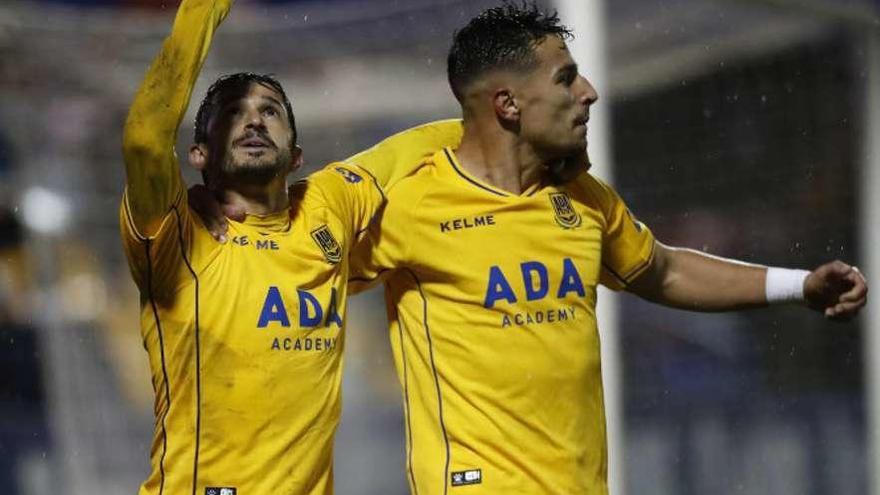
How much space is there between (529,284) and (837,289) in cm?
74

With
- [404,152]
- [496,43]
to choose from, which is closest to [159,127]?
[404,152]

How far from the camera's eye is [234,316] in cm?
297

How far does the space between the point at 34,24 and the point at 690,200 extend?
6.95 feet

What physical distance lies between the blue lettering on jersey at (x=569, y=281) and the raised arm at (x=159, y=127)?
32.4 inches

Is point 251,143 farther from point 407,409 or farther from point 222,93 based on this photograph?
point 407,409

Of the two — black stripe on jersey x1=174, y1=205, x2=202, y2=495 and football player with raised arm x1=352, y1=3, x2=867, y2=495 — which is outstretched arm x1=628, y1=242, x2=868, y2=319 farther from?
black stripe on jersey x1=174, y1=205, x2=202, y2=495

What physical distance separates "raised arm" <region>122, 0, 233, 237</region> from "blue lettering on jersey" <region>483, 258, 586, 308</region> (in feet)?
2.27

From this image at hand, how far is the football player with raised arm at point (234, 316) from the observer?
295cm

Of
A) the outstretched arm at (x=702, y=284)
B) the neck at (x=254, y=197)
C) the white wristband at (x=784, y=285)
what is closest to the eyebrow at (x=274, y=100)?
the neck at (x=254, y=197)

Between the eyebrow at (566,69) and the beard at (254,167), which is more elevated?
the eyebrow at (566,69)

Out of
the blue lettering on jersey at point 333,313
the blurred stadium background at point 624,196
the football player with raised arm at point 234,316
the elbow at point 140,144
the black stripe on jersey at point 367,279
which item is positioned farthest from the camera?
A: the blurred stadium background at point 624,196

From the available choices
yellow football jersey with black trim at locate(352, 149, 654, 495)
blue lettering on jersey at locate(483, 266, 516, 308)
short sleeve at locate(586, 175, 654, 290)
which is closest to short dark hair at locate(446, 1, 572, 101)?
yellow football jersey with black trim at locate(352, 149, 654, 495)

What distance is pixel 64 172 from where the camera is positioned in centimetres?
492

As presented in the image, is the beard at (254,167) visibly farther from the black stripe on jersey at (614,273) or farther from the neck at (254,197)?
the black stripe on jersey at (614,273)
